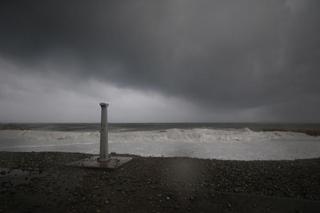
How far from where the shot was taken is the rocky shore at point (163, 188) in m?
3.57

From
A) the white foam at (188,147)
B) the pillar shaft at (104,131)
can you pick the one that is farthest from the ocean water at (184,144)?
the pillar shaft at (104,131)

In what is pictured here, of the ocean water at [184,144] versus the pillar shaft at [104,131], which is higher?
the pillar shaft at [104,131]

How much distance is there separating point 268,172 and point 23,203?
17.6ft

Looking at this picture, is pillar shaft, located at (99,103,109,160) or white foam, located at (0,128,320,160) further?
white foam, located at (0,128,320,160)

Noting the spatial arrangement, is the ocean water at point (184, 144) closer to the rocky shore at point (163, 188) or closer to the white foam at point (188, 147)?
the white foam at point (188, 147)

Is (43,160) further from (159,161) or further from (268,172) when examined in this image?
(268,172)

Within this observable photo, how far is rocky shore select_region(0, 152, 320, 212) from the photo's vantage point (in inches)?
141

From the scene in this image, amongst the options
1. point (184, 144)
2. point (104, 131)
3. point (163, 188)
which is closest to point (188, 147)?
point (184, 144)

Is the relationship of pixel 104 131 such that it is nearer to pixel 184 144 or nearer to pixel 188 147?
pixel 188 147

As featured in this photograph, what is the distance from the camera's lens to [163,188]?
417cm

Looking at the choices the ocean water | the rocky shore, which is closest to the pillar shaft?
the rocky shore

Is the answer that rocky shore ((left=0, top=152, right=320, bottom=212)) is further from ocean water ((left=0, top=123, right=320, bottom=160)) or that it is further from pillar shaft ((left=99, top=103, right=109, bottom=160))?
ocean water ((left=0, top=123, right=320, bottom=160))

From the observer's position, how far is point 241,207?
356 cm

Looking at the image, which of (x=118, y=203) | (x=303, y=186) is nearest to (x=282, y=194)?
(x=303, y=186)
